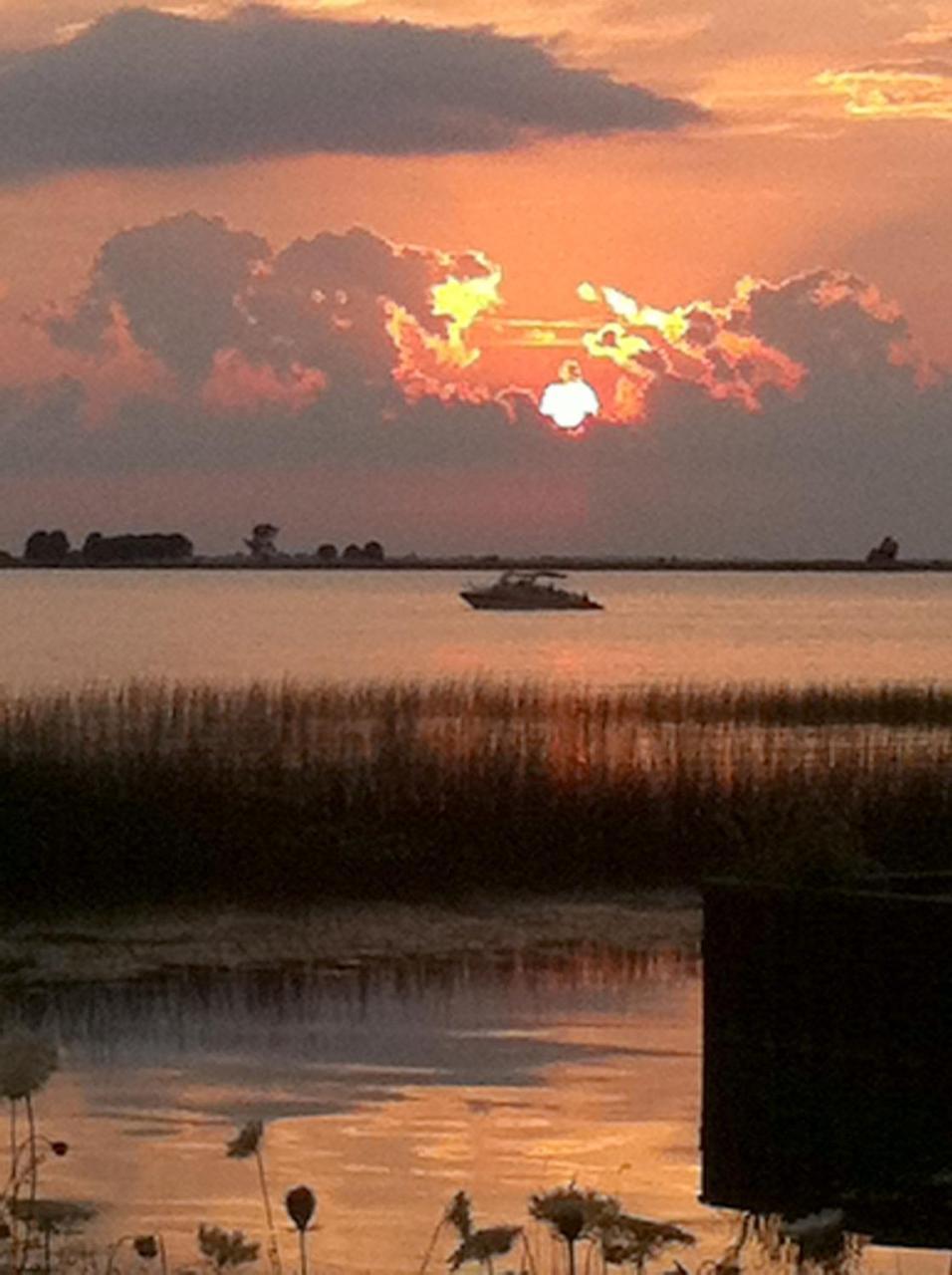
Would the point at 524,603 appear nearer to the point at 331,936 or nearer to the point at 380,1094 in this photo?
the point at 331,936

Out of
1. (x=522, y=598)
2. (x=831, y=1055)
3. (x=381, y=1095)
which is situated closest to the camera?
(x=831, y=1055)

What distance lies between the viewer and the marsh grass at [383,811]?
995 inches

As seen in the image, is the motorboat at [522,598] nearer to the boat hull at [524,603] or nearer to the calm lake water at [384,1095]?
the boat hull at [524,603]

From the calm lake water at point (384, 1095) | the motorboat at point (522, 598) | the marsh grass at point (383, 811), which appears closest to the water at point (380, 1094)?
the calm lake water at point (384, 1095)

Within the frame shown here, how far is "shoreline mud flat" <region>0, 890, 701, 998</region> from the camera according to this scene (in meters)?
20.6

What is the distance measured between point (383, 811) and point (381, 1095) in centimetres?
1364

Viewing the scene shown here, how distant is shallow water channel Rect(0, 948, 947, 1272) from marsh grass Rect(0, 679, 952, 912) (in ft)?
14.7

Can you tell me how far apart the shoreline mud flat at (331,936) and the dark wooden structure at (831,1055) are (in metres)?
7.30

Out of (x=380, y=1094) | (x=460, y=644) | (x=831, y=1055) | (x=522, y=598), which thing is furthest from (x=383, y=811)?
(x=522, y=598)

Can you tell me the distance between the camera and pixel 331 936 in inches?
878

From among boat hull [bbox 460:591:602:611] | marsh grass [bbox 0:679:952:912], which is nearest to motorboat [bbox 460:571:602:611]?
boat hull [bbox 460:591:602:611]

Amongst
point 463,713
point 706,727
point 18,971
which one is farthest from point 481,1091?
point 706,727

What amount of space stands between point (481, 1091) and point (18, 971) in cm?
625

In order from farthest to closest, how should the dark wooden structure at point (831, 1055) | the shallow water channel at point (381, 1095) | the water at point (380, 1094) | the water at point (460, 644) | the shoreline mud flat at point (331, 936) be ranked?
the water at point (460, 644) < the shoreline mud flat at point (331, 936) < the dark wooden structure at point (831, 1055) < the water at point (380, 1094) < the shallow water channel at point (381, 1095)
